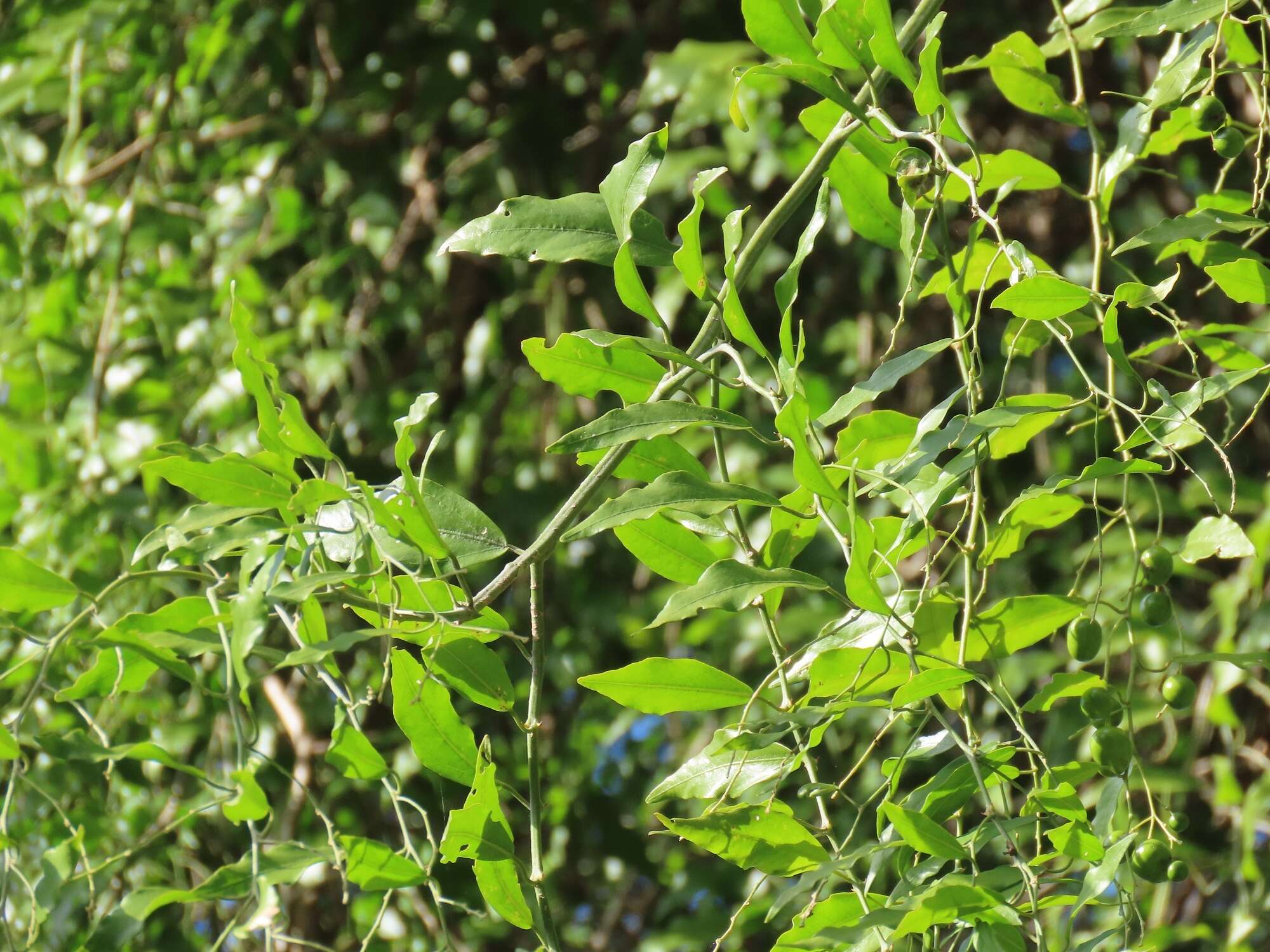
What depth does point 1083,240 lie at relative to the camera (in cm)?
131

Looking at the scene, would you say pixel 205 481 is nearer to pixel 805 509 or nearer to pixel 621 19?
pixel 805 509

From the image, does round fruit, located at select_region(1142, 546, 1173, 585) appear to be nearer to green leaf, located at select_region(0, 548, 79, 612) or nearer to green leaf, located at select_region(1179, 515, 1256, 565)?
green leaf, located at select_region(1179, 515, 1256, 565)

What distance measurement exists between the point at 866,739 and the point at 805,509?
746 millimetres

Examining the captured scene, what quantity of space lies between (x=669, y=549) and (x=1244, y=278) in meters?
0.23

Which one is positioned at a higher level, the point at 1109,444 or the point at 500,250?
the point at 500,250

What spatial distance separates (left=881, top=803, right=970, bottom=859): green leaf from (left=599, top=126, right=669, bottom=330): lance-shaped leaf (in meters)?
0.18

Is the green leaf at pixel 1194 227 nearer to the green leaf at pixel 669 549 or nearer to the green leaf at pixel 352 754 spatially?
the green leaf at pixel 669 549

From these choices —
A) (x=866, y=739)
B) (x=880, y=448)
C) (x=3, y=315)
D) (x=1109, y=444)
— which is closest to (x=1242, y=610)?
(x=1109, y=444)

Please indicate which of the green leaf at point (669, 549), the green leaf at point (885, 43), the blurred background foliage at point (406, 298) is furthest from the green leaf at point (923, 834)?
the blurred background foliage at point (406, 298)

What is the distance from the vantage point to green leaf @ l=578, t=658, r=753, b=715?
0.46m

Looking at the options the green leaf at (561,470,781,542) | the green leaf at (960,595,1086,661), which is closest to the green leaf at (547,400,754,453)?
the green leaf at (561,470,781,542)

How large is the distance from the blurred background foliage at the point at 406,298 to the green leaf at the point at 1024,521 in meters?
0.70

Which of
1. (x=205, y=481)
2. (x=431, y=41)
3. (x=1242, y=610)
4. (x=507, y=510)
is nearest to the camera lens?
(x=205, y=481)

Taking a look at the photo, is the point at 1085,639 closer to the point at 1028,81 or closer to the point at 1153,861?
the point at 1153,861
